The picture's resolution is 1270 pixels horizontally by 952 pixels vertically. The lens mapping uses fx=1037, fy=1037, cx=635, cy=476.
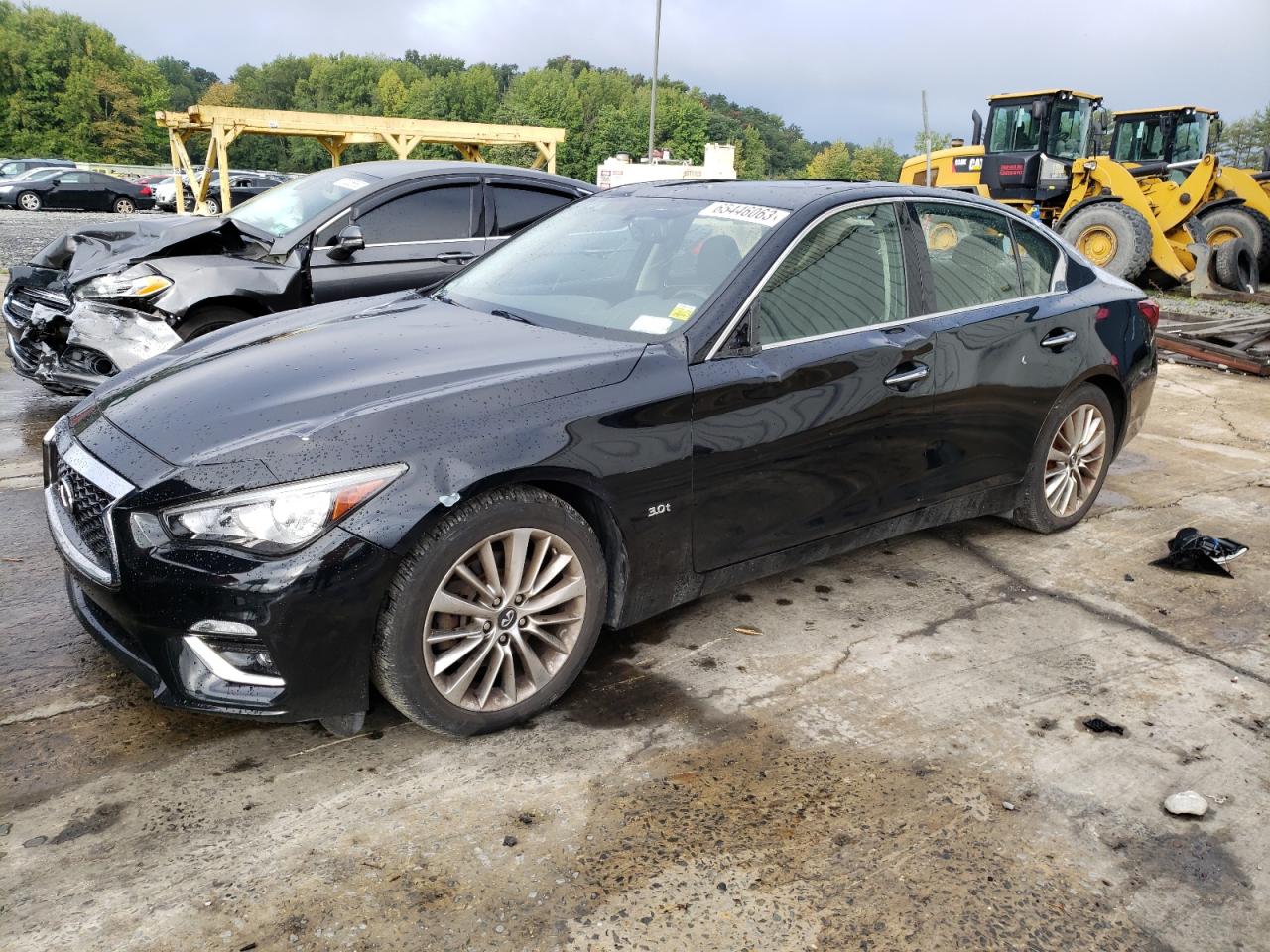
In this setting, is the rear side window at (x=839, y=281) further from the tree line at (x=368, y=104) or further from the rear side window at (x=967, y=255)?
the tree line at (x=368, y=104)

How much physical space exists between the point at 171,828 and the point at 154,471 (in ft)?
2.91

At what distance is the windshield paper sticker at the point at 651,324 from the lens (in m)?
3.38

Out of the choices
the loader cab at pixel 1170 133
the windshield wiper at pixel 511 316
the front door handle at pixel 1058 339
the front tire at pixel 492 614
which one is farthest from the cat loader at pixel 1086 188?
the front tire at pixel 492 614

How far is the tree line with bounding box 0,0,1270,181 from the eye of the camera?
74688mm

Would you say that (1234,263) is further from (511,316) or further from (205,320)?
(511,316)

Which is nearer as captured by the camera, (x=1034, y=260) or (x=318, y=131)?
(x=1034, y=260)

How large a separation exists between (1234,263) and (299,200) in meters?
12.7

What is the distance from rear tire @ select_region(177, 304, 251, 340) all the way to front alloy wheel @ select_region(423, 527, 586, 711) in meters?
3.79

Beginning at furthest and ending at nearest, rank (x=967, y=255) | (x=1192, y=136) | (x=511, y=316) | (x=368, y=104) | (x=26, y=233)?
(x=368, y=104), (x=1192, y=136), (x=26, y=233), (x=967, y=255), (x=511, y=316)

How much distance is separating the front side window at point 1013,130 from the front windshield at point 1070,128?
0.88 feet

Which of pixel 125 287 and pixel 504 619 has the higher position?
pixel 125 287

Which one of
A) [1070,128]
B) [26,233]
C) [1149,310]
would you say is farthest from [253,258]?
[1070,128]

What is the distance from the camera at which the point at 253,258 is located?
638cm


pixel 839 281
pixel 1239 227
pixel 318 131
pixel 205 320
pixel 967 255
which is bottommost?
pixel 205 320
